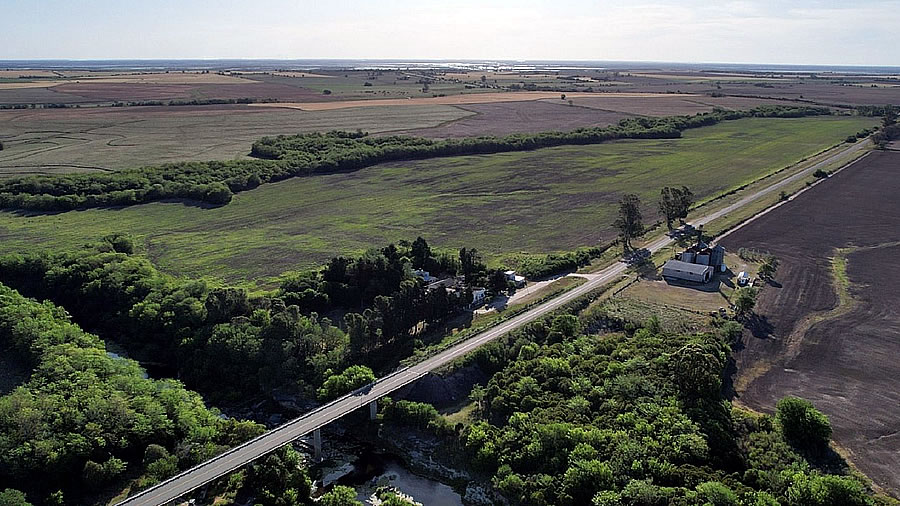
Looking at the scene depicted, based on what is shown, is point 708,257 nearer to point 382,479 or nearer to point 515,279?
point 515,279

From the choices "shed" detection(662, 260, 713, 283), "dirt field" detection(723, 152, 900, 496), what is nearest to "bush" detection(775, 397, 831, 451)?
"dirt field" detection(723, 152, 900, 496)

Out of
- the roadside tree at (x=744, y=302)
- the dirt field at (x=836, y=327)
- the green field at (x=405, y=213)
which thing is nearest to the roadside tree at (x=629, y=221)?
the green field at (x=405, y=213)

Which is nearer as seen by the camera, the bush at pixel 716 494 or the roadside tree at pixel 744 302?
the bush at pixel 716 494

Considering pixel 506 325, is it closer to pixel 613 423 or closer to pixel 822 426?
pixel 613 423

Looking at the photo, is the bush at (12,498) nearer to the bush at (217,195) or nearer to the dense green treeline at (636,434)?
the dense green treeline at (636,434)

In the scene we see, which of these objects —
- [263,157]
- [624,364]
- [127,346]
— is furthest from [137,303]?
[263,157]

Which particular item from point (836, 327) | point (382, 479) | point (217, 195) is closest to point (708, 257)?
point (836, 327)

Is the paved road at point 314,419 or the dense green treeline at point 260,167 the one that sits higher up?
the dense green treeline at point 260,167
